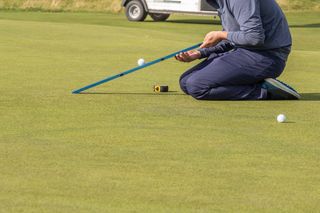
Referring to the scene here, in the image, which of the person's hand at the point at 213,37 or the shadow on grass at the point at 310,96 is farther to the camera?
the shadow on grass at the point at 310,96

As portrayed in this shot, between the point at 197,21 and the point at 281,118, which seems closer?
the point at 281,118

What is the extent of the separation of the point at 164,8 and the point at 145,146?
20.0 metres

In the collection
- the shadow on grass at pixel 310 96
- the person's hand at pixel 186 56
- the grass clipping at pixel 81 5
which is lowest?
the grass clipping at pixel 81 5

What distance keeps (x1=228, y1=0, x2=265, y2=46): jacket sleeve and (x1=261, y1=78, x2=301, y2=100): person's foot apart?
49 cm

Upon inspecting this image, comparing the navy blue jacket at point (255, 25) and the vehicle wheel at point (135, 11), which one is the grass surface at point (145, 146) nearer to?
the navy blue jacket at point (255, 25)

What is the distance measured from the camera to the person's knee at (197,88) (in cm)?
1034

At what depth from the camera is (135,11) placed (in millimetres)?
28047

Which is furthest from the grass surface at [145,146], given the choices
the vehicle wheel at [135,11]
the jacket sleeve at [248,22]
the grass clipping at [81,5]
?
the grass clipping at [81,5]

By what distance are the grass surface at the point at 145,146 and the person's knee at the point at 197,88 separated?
4.5 inches

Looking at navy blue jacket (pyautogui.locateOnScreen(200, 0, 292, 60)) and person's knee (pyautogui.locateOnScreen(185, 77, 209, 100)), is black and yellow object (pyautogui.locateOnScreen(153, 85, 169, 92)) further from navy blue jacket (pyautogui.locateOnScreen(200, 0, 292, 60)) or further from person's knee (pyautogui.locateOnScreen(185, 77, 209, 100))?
navy blue jacket (pyautogui.locateOnScreen(200, 0, 292, 60))

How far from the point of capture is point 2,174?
647 centimetres

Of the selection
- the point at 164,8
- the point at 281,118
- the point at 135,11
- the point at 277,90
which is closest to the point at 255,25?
the point at 277,90

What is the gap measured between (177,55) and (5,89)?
1919mm

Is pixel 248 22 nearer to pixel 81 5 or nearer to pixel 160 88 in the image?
pixel 160 88
